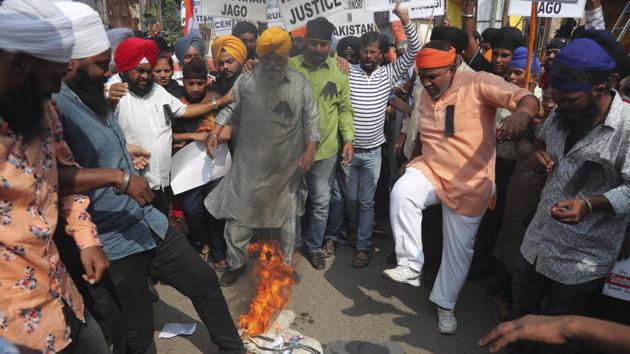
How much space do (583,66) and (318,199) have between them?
2.70m

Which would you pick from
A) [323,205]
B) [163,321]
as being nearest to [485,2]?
[323,205]

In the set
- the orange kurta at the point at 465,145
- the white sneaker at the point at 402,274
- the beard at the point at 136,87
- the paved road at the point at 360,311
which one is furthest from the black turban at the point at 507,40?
the beard at the point at 136,87

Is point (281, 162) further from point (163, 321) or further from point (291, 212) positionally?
point (163, 321)

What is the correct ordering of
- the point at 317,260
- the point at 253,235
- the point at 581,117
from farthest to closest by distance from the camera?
the point at 317,260 → the point at 253,235 → the point at 581,117

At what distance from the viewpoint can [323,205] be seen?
15.1 ft

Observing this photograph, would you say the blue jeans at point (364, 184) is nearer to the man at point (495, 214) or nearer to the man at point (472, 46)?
the man at point (495, 214)

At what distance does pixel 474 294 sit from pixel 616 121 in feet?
7.40

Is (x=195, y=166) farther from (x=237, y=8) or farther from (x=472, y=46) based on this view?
(x=472, y=46)

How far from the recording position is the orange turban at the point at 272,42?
373 cm

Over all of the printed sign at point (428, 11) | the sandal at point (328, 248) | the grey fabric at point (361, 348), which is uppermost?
the printed sign at point (428, 11)

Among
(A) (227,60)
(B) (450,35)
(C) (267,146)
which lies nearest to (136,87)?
(A) (227,60)

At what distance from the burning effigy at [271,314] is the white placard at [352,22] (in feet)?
8.80

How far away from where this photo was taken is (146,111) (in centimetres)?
370


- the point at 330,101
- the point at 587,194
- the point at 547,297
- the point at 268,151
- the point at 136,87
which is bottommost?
the point at 547,297
